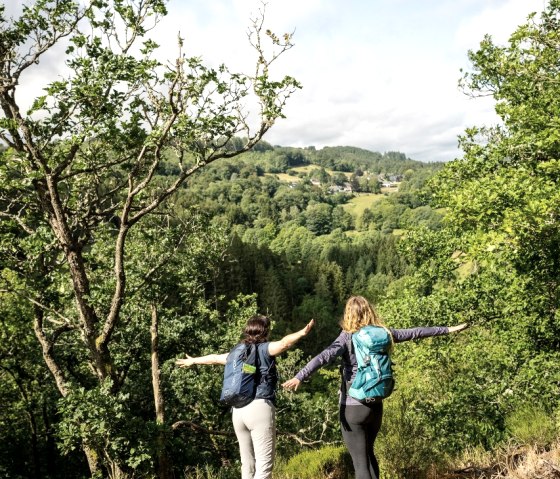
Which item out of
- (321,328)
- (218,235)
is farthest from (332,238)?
(218,235)

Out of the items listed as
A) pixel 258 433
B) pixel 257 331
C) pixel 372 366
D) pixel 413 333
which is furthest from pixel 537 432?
pixel 257 331

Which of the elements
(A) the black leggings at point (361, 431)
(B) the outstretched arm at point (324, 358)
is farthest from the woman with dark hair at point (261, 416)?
(A) the black leggings at point (361, 431)

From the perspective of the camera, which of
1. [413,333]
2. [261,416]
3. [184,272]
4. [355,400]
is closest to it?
[355,400]

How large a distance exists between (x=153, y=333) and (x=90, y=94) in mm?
7856

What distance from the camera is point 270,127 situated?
8.51 meters

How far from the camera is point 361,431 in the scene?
4.12m

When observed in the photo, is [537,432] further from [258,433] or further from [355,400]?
[258,433]

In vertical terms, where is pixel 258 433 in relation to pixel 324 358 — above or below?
below

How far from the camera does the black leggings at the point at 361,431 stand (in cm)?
409

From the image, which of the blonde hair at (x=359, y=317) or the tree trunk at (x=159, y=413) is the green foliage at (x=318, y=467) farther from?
the tree trunk at (x=159, y=413)

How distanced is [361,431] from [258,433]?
1000 mm

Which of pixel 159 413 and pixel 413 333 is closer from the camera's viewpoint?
pixel 413 333

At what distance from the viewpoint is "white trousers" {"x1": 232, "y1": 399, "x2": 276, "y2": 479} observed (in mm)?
4297

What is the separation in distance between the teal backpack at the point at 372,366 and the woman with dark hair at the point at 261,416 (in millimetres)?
528
